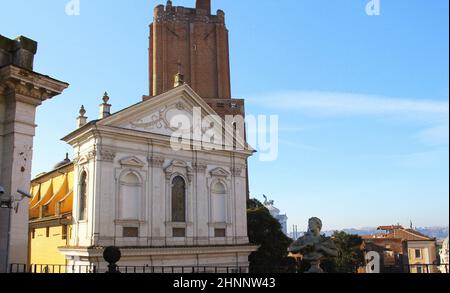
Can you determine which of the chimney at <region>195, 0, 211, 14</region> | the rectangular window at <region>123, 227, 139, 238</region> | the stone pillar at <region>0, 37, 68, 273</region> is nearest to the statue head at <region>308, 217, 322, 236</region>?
the stone pillar at <region>0, 37, 68, 273</region>

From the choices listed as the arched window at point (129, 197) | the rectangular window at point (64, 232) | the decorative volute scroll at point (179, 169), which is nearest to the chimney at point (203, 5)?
the decorative volute scroll at point (179, 169)

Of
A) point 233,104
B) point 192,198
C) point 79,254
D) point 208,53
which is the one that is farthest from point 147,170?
point 208,53

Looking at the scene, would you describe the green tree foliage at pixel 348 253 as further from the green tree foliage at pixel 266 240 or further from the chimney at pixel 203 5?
the chimney at pixel 203 5

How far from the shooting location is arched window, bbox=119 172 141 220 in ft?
85.8

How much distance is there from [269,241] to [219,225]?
34.8ft

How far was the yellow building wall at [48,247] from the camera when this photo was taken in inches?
1094

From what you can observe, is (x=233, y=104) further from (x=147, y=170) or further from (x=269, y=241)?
(x=147, y=170)

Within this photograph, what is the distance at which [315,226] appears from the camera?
38.6 ft

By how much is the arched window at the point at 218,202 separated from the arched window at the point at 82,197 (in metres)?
8.17

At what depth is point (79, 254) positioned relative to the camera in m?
24.8

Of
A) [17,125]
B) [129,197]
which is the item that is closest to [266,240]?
[129,197]

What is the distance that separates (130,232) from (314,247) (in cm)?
1643

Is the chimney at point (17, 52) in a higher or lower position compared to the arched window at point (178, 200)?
higher

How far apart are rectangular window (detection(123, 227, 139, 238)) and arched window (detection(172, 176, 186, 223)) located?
2.69m
